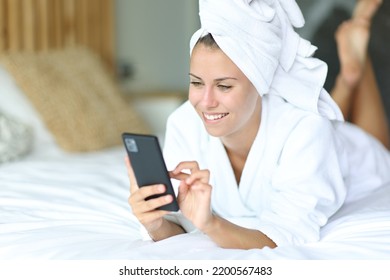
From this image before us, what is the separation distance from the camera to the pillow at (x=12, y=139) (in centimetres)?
206

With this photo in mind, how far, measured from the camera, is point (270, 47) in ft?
4.27

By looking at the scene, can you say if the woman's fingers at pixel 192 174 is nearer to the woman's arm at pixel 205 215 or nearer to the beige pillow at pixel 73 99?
the woman's arm at pixel 205 215

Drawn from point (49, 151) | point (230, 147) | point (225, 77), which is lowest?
point (49, 151)

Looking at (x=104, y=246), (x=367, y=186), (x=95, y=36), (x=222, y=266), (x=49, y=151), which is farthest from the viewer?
(x=95, y=36)

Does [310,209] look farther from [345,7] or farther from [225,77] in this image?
[345,7]

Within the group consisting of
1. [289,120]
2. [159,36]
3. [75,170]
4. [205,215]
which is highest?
[159,36]

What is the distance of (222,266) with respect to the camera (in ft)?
3.55

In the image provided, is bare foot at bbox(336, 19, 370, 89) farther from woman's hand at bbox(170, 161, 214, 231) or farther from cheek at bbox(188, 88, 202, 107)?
woman's hand at bbox(170, 161, 214, 231)

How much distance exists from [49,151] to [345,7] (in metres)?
1.55

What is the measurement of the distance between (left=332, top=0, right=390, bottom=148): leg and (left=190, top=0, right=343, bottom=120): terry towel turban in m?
1.47

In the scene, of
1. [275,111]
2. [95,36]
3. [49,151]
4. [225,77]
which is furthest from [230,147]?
[95,36]

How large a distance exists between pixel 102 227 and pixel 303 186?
0.42 meters

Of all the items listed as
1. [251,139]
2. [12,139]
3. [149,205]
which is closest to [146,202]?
[149,205]

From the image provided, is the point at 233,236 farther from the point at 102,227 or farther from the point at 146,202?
the point at 102,227
